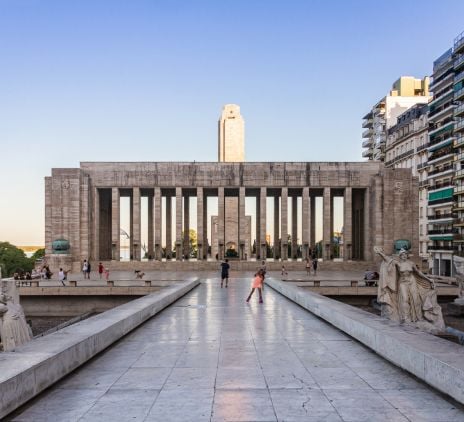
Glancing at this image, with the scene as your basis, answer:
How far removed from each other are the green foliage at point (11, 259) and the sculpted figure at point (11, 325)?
3063 inches

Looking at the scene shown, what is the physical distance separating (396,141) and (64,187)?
50.5 meters

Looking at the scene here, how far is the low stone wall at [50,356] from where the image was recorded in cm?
628

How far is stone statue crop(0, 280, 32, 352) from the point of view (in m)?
13.9

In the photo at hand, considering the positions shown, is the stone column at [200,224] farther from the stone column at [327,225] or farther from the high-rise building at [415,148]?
the high-rise building at [415,148]

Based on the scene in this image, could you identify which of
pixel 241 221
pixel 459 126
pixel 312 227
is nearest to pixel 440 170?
pixel 459 126

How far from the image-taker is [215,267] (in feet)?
168

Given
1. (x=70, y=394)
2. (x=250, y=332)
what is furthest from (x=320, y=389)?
(x=250, y=332)

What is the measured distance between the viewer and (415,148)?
76312 millimetres

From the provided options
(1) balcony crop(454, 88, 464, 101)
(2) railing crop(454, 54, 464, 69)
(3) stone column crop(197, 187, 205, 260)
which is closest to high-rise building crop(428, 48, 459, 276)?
(1) balcony crop(454, 88, 464, 101)

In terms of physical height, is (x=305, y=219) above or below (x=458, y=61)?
below

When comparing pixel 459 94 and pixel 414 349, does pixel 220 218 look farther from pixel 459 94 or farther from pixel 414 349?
pixel 414 349

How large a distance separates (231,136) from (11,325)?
2278 inches

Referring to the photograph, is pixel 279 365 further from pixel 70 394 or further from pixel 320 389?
pixel 70 394

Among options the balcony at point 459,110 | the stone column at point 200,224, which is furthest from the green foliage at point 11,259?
the balcony at point 459,110
